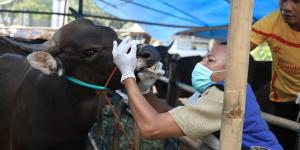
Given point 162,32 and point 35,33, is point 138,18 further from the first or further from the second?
point 35,33

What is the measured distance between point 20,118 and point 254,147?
2086 millimetres

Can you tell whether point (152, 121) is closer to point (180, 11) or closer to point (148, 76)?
point (148, 76)

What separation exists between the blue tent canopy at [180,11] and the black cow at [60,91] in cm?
373

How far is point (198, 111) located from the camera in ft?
7.32

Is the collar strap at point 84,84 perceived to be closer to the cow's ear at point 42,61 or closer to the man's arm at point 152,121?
the cow's ear at point 42,61

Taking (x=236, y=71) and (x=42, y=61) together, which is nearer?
(x=236, y=71)

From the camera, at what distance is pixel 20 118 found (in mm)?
3648

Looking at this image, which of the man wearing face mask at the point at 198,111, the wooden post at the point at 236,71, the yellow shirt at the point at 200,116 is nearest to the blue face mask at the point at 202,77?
the man wearing face mask at the point at 198,111

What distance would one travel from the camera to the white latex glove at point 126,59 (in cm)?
241

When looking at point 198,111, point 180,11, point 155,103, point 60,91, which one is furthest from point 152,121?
point 180,11

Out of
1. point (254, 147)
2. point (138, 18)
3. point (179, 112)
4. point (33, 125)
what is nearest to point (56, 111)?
point (33, 125)

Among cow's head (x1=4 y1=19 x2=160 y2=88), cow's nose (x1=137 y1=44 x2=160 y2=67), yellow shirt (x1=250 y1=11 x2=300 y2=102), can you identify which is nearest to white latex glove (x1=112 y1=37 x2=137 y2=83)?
cow's nose (x1=137 y1=44 x2=160 y2=67)

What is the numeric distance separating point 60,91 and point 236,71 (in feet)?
6.39

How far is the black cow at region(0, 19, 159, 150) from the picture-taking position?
3180mm
